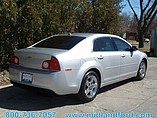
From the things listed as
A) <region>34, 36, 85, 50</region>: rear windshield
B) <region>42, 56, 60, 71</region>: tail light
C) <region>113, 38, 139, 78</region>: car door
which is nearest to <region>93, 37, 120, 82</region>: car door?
<region>113, 38, 139, 78</region>: car door

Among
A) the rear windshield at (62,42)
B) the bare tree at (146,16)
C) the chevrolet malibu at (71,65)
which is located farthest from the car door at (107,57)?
the bare tree at (146,16)

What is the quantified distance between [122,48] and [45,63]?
2788mm

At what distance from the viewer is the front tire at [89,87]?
19.4 ft

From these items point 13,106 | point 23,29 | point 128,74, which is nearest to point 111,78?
point 128,74

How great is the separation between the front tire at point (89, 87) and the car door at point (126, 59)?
1.26 metres

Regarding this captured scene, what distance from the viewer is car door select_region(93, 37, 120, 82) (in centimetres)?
645

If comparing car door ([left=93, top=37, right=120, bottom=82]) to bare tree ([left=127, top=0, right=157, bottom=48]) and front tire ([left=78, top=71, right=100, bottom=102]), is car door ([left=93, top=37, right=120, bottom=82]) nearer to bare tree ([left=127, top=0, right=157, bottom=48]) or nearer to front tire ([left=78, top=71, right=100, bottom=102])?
front tire ([left=78, top=71, right=100, bottom=102])

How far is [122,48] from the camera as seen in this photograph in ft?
24.7

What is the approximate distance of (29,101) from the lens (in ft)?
19.9

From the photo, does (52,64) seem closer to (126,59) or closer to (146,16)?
(126,59)

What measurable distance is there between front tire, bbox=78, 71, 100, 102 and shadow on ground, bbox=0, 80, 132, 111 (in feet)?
0.67

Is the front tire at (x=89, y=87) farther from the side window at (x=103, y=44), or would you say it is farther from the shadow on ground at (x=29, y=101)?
the side window at (x=103, y=44)

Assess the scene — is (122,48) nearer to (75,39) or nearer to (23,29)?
(75,39)

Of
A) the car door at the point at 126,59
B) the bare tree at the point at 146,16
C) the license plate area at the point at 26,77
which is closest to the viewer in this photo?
the license plate area at the point at 26,77
